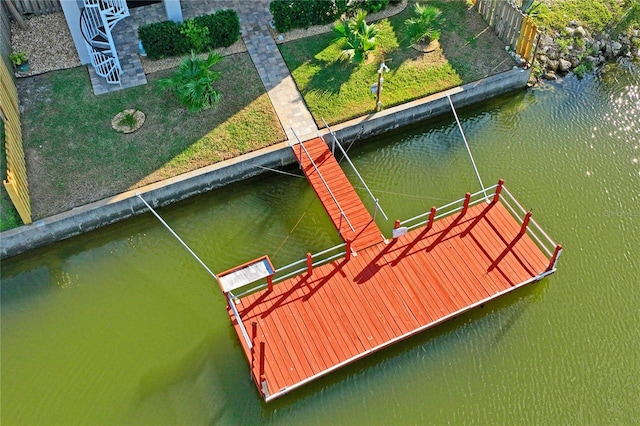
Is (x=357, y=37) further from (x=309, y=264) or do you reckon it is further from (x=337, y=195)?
(x=309, y=264)

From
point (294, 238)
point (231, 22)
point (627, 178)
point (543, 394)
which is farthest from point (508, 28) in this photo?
point (543, 394)

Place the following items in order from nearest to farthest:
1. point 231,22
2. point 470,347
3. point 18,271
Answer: point 470,347 → point 18,271 → point 231,22

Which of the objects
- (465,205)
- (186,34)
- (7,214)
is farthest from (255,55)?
(7,214)

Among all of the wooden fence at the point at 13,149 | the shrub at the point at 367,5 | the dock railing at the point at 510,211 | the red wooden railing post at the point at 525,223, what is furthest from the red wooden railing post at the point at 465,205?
the wooden fence at the point at 13,149

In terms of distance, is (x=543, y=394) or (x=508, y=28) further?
(x=508, y=28)

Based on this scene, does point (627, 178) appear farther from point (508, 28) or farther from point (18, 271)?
point (18, 271)

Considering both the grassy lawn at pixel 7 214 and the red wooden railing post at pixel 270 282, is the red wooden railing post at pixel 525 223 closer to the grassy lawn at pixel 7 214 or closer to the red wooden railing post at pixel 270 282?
the red wooden railing post at pixel 270 282
